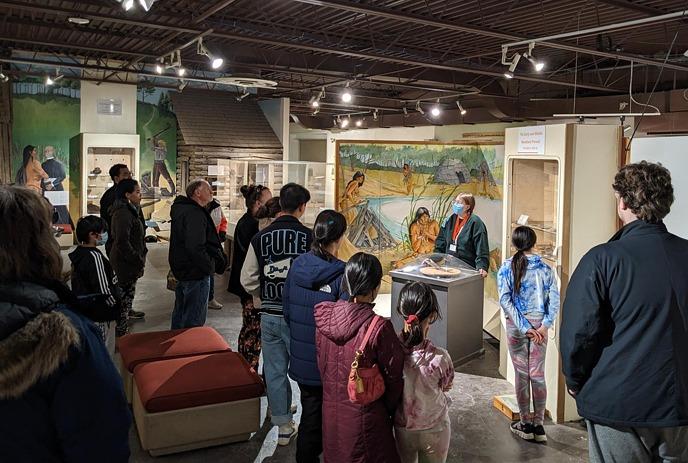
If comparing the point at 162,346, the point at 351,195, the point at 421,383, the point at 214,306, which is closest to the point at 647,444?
the point at 421,383

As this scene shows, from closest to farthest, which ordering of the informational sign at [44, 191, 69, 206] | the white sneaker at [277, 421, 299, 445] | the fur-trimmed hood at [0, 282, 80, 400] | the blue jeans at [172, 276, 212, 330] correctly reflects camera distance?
1. the fur-trimmed hood at [0, 282, 80, 400]
2. the white sneaker at [277, 421, 299, 445]
3. the blue jeans at [172, 276, 212, 330]
4. the informational sign at [44, 191, 69, 206]

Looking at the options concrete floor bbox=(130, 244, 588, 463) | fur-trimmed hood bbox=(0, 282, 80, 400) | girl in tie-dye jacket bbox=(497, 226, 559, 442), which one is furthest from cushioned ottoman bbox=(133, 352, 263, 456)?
fur-trimmed hood bbox=(0, 282, 80, 400)

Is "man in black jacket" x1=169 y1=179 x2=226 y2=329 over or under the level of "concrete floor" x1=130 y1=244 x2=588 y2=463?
over

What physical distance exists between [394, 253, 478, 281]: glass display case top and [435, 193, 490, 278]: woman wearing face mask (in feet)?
0.28

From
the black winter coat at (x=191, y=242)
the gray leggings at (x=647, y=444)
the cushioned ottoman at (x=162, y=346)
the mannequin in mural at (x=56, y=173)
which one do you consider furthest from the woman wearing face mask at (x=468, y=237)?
the mannequin in mural at (x=56, y=173)

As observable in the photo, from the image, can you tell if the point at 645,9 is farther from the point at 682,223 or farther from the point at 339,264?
the point at 339,264

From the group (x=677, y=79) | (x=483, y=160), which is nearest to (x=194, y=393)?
(x=483, y=160)

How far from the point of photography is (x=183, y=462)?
4105 mm

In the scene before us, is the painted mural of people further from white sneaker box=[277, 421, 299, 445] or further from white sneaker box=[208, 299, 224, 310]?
white sneaker box=[277, 421, 299, 445]

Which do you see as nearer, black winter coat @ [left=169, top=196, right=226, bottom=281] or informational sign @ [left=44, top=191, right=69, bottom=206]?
black winter coat @ [left=169, top=196, right=226, bottom=281]

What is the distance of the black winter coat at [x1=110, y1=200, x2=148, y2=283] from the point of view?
20.6 ft

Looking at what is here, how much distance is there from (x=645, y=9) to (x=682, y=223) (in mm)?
4223

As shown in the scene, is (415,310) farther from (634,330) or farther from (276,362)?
(276,362)

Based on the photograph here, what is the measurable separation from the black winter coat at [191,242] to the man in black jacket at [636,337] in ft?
12.4
